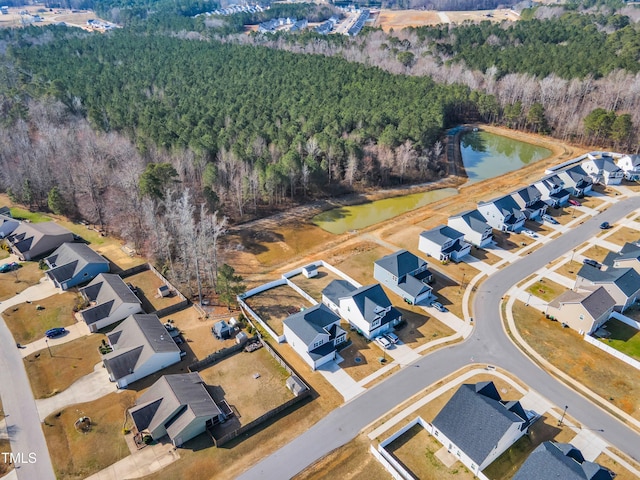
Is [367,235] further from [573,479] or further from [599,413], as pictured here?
[573,479]

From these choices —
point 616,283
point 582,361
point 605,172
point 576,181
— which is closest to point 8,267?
point 582,361

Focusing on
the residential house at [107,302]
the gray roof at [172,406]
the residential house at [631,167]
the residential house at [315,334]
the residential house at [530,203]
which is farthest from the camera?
the residential house at [631,167]

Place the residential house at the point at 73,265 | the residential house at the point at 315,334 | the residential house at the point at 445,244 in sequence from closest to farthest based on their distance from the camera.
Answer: the residential house at the point at 315,334, the residential house at the point at 73,265, the residential house at the point at 445,244

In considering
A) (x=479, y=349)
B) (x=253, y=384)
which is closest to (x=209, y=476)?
(x=253, y=384)

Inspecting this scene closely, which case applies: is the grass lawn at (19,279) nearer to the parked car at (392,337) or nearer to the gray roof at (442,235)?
the parked car at (392,337)

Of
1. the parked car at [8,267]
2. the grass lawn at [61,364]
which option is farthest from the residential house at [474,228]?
the parked car at [8,267]

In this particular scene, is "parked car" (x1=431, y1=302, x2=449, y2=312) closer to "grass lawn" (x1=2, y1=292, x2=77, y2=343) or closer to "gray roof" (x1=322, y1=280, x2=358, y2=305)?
"gray roof" (x1=322, y1=280, x2=358, y2=305)

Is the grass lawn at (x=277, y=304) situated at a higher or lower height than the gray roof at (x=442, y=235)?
lower

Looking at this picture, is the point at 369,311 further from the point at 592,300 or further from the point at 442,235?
the point at 592,300

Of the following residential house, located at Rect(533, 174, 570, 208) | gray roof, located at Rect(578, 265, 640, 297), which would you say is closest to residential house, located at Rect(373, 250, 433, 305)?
gray roof, located at Rect(578, 265, 640, 297)
